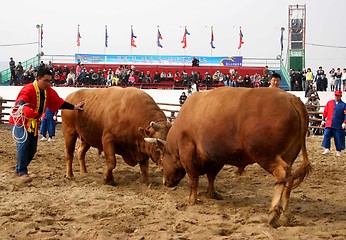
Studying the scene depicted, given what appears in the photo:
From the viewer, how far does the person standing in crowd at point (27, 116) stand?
835 cm

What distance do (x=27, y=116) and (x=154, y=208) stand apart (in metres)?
3.07

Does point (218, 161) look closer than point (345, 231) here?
No

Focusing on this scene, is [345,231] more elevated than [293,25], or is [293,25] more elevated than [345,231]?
[293,25]

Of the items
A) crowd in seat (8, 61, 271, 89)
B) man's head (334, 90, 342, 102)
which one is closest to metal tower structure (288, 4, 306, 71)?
crowd in seat (8, 61, 271, 89)

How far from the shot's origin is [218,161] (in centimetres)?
657

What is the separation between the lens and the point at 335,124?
13.3 metres

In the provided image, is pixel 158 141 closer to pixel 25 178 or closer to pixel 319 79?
pixel 25 178

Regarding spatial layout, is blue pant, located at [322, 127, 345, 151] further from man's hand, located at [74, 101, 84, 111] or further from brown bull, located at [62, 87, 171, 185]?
man's hand, located at [74, 101, 84, 111]

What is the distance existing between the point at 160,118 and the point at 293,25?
3046cm

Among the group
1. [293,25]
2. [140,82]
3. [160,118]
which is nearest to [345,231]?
[160,118]

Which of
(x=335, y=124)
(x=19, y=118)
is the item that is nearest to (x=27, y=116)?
(x=19, y=118)

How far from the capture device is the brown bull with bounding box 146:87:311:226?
5625 mm

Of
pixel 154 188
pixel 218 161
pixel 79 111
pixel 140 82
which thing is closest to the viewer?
pixel 218 161

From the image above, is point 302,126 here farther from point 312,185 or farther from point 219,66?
point 219,66
